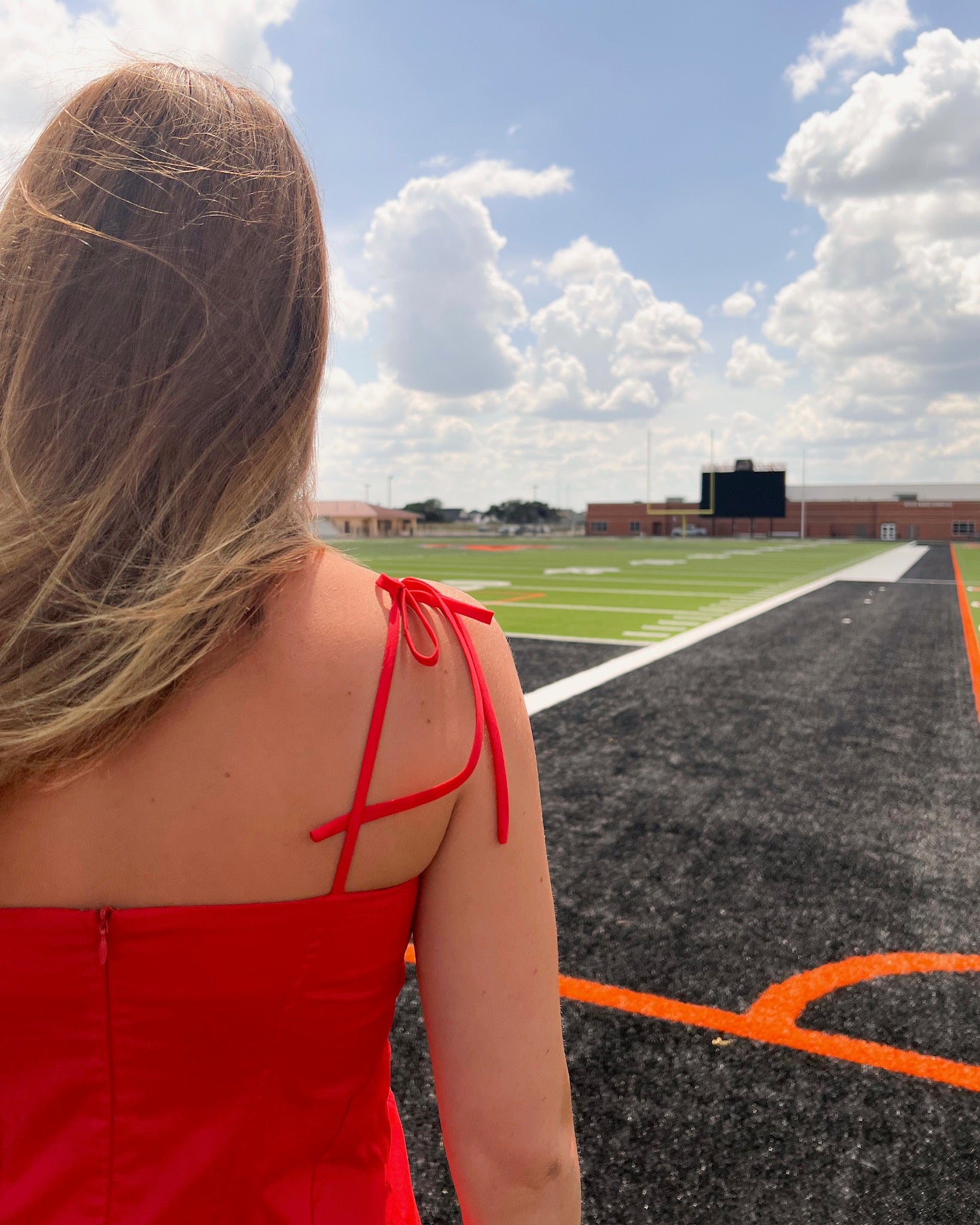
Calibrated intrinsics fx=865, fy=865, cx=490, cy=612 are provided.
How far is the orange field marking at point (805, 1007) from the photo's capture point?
254 cm

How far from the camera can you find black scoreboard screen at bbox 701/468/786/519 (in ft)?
214

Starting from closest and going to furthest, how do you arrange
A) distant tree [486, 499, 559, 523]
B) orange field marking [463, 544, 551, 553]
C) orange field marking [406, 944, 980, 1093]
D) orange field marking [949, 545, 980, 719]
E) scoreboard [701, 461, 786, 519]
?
1. orange field marking [406, 944, 980, 1093]
2. orange field marking [949, 545, 980, 719]
3. orange field marking [463, 544, 551, 553]
4. scoreboard [701, 461, 786, 519]
5. distant tree [486, 499, 559, 523]

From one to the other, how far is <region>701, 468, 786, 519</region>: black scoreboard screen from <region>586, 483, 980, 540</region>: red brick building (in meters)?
8.73

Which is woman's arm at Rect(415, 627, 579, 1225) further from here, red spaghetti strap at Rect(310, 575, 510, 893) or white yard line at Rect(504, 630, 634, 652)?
white yard line at Rect(504, 630, 634, 652)

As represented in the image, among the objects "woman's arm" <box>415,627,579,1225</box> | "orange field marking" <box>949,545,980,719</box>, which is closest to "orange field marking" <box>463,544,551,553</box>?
"orange field marking" <box>949,545,980,719</box>

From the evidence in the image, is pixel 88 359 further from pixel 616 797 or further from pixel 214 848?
pixel 616 797

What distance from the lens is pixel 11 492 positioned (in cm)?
87

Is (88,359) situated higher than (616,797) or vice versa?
(88,359)

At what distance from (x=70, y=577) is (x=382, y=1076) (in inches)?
27.8

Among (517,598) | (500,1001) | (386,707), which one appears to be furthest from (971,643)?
(386,707)

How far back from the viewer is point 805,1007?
2.83 m

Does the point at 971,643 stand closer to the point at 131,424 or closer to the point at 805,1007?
the point at 805,1007

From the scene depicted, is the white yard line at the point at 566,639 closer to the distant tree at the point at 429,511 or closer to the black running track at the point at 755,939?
the black running track at the point at 755,939

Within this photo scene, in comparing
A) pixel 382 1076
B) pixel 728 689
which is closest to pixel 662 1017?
pixel 382 1076
